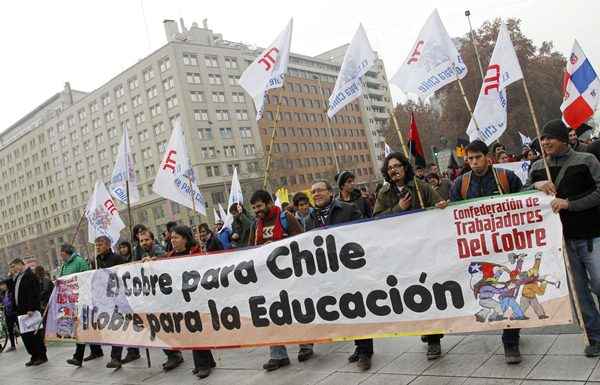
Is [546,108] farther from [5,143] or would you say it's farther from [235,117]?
[5,143]

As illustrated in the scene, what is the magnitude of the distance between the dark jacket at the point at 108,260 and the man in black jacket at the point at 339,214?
3334 mm

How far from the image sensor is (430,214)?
16.4ft

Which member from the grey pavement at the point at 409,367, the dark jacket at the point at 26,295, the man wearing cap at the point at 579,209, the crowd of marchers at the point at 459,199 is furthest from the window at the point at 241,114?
the man wearing cap at the point at 579,209

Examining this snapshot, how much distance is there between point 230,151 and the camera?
3024 inches

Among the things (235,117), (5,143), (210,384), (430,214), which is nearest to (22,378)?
(210,384)

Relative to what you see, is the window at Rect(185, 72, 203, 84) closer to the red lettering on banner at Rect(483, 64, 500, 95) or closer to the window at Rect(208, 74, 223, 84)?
the window at Rect(208, 74, 223, 84)

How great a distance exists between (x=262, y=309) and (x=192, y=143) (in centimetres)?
6781

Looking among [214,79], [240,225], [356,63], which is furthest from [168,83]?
[356,63]

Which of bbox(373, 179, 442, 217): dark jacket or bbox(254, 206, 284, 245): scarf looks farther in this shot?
bbox(254, 206, 284, 245): scarf

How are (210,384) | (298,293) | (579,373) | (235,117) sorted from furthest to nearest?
1. (235,117)
2. (210,384)
3. (298,293)
4. (579,373)

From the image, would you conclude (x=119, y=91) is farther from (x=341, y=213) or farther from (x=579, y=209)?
(x=579, y=209)

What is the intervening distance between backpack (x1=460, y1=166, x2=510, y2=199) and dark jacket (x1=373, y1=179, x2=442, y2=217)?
24 cm

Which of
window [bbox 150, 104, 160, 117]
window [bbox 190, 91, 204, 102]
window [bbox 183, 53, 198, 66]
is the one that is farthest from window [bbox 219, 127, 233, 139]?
window [bbox 183, 53, 198, 66]

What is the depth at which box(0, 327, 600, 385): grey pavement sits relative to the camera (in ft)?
14.6
